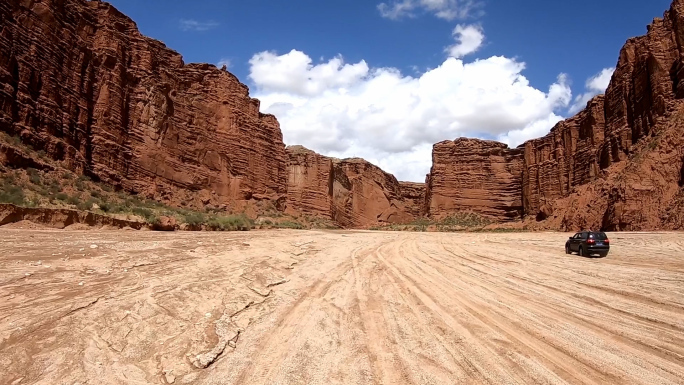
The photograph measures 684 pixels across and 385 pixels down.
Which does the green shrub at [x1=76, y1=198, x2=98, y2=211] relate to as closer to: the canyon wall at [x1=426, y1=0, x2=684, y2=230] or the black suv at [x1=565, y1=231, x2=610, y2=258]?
the black suv at [x1=565, y1=231, x2=610, y2=258]

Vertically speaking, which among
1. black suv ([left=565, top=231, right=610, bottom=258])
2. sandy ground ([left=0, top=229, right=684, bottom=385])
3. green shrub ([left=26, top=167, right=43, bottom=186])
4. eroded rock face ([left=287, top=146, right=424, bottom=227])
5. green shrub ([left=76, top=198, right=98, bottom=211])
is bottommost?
sandy ground ([left=0, top=229, right=684, bottom=385])

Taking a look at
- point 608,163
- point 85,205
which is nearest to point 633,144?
point 608,163

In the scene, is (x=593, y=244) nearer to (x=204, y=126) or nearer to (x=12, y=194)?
(x=12, y=194)

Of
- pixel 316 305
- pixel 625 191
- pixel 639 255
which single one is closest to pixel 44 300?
pixel 316 305

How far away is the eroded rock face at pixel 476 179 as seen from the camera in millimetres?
72062

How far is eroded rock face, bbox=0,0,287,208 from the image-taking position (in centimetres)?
2841

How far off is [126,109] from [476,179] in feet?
188

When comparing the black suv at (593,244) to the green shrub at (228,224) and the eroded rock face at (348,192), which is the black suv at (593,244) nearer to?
the green shrub at (228,224)

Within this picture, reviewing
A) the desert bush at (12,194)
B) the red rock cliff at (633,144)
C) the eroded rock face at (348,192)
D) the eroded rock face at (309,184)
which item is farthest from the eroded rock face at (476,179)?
the desert bush at (12,194)

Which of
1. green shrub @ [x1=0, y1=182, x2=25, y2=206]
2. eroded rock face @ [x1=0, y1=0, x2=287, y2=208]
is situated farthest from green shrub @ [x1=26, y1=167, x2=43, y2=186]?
eroded rock face @ [x1=0, y1=0, x2=287, y2=208]

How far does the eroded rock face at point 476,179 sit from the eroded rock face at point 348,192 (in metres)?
12.4

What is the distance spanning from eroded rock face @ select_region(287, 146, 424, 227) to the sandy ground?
4935 centimetres

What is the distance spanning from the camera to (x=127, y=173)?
3562 centimetres

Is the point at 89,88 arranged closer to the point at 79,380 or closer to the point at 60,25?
the point at 60,25
